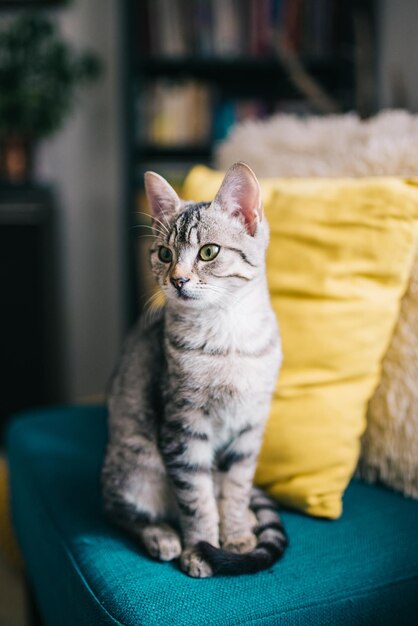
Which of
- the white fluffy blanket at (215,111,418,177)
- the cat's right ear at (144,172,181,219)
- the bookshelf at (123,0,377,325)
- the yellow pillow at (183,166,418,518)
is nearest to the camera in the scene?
the cat's right ear at (144,172,181,219)

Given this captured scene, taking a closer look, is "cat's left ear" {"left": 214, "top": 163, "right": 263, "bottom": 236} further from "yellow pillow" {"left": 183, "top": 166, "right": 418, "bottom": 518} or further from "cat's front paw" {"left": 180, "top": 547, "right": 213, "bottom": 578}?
"cat's front paw" {"left": 180, "top": 547, "right": 213, "bottom": 578}

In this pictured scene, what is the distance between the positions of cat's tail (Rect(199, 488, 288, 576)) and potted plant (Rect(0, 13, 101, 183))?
5.57ft

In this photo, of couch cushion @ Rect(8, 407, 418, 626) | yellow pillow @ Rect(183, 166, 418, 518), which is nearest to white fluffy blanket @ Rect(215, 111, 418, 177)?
yellow pillow @ Rect(183, 166, 418, 518)

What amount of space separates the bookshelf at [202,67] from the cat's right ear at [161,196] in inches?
51.0

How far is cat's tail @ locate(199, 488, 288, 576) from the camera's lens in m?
0.84

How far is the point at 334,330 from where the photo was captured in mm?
1030

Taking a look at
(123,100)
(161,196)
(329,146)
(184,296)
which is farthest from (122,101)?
(184,296)

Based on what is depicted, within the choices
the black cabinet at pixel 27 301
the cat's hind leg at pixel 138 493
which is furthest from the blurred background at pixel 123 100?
the cat's hind leg at pixel 138 493

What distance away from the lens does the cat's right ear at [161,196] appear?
89cm

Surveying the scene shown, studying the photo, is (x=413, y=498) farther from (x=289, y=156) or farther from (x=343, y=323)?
(x=289, y=156)

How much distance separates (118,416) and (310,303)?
37cm

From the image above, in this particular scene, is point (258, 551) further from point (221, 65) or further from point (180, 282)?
point (221, 65)

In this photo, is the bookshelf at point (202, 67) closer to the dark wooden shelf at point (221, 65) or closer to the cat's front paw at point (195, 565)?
the dark wooden shelf at point (221, 65)

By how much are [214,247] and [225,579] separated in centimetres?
45
